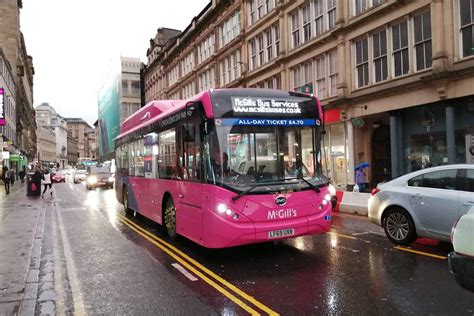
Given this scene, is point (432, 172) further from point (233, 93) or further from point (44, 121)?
point (44, 121)

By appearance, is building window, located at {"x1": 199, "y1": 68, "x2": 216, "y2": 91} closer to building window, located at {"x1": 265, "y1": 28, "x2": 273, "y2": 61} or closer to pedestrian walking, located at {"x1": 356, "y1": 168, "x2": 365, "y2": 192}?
building window, located at {"x1": 265, "y1": 28, "x2": 273, "y2": 61}

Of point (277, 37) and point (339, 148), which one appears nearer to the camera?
point (339, 148)

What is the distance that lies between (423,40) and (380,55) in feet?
8.45

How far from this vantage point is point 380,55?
2005cm

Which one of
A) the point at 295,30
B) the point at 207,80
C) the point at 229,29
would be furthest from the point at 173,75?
the point at 295,30

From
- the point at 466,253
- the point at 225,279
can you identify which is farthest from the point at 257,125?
the point at 466,253

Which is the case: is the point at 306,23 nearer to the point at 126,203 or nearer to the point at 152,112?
the point at 126,203

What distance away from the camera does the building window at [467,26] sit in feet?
51.5

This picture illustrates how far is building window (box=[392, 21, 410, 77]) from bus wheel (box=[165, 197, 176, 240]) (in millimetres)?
13836

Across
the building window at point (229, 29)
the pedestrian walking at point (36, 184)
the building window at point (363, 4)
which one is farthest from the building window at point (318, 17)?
the pedestrian walking at point (36, 184)

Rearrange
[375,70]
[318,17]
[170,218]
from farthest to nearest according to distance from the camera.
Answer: [318,17] → [375,70] → [170,218]

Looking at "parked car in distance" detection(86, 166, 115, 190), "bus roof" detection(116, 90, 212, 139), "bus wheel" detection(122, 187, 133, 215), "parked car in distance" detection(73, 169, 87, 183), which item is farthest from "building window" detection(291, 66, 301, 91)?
"parked car in distance" detection(73, 169, 87, 183)

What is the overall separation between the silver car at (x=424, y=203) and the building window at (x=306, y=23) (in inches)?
725

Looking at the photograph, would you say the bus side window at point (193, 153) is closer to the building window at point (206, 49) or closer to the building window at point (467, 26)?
the building window at point (467, 26)
